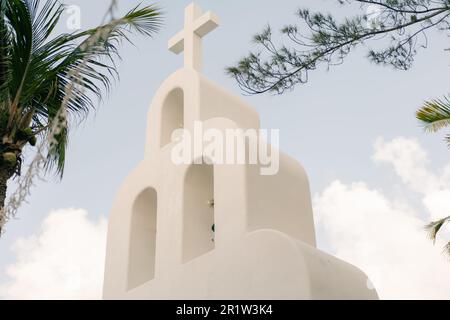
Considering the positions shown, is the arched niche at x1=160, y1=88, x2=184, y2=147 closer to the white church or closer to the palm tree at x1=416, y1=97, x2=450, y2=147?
the white church

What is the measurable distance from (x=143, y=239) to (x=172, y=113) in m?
1.81

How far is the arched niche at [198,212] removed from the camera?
6512mm

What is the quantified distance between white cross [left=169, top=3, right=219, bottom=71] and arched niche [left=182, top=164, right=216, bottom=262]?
1.83 metres

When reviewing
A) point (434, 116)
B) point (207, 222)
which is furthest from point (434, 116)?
point (207, 222)

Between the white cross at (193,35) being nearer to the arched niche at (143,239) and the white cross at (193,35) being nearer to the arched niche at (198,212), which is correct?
the arched niche at (198,212)

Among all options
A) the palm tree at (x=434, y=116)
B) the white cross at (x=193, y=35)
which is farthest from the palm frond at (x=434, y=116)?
the white cross at (x=193, y=35)

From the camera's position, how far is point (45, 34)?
5.73 metres

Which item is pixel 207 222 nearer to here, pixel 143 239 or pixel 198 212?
pixel 198 212

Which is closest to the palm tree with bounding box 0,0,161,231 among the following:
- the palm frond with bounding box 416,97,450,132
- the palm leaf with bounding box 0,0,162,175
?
the palm leaf with bounding box 0,0,162,175

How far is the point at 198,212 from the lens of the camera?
22.2 feet
